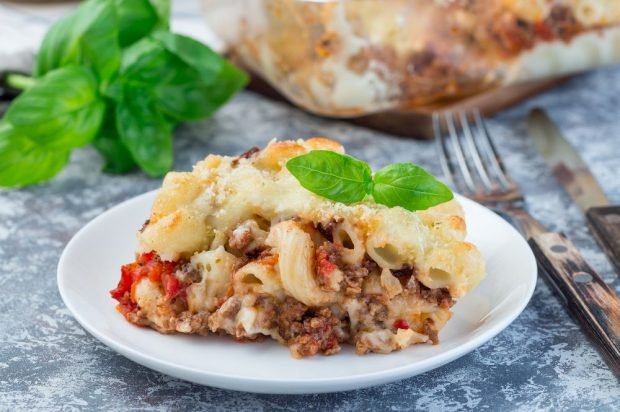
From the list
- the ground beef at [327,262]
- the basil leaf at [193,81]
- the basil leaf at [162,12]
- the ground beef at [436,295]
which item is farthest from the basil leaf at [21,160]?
the ground beef at [436,295]

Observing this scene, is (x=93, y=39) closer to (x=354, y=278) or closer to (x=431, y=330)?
(x=354, y=278)

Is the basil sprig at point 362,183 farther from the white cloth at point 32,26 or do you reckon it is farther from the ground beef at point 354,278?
the white cloth at point 32,26

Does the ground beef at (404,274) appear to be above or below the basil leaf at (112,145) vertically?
above

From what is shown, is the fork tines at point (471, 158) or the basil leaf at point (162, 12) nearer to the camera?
the fork tines at point (471, 158)

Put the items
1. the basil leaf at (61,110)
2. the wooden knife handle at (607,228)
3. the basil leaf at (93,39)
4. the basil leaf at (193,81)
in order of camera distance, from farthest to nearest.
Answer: the basil leaf at (193,81)
the basil leaf at (93,39)
the basil leaf at (61,110)
the wooden knife handle at (607,228)

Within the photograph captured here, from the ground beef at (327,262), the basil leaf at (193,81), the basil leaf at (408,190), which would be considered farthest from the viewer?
the basil leaf at (193,81)

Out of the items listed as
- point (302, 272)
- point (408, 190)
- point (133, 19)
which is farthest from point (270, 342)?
point (133, 19)

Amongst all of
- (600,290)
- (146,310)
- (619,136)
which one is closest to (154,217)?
(146,310)
